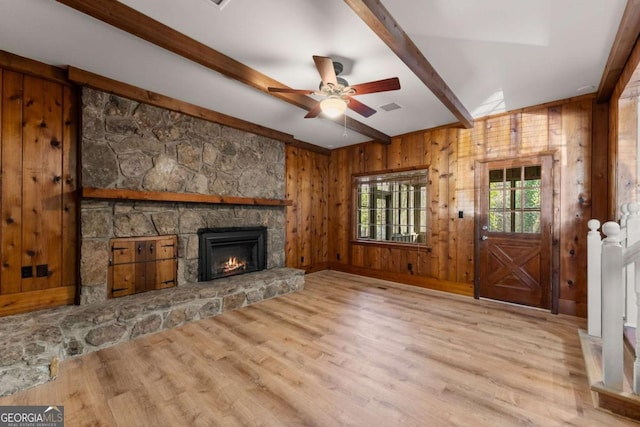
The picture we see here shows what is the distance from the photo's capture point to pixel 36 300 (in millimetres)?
2703

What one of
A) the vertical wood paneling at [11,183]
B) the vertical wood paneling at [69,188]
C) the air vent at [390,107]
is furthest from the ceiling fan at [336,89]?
the vertical wood paneling at [11,183]

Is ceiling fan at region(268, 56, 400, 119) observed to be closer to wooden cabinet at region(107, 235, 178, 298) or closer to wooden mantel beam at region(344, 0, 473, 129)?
wooden mantel beam at region(344, 0, 473, 129)

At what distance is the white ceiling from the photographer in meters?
1.91

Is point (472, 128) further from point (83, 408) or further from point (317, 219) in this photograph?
point (83, 408)

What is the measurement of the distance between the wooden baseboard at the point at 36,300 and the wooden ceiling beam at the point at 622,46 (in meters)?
5.30

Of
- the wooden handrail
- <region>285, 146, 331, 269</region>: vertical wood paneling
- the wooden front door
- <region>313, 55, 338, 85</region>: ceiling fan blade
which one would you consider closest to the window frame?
<region>285, 146, 331, 269</region>: vertical wood paneling

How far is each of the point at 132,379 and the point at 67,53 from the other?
287 centimetres

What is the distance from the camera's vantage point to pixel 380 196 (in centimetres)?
538

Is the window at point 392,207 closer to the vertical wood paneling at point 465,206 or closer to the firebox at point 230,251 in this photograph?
the vertical wood paneling at point 465,206

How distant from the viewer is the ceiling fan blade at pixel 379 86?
2.22 meters

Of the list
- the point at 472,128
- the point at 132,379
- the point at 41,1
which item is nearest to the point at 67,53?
the point at 41,1

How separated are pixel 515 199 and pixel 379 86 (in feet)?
9.15

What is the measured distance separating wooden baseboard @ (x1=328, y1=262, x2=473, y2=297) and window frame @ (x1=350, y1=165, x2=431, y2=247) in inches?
21.5

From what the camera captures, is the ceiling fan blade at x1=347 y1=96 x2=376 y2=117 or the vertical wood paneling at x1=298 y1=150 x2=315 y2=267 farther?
the vertical wood paneling at x1=298 y1=150 x2=315 y2=267
